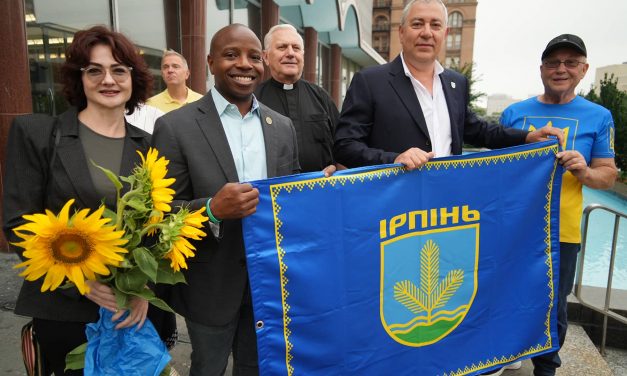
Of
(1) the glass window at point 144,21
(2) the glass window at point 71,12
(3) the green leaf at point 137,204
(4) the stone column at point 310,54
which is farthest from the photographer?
(4) the stone column at point 310,54

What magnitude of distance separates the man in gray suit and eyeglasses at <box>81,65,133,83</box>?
25 centimetres

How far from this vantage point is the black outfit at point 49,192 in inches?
64.7

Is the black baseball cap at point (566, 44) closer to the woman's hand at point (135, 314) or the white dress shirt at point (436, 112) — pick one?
the white dress shirt at point (436, 112)

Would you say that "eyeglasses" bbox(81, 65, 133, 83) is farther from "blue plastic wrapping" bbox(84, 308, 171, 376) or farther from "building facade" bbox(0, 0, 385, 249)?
"blue plastic wrapping" bbox(84, 308, 171, 376)

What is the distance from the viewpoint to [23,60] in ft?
14.6

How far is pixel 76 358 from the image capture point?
1.64 metres

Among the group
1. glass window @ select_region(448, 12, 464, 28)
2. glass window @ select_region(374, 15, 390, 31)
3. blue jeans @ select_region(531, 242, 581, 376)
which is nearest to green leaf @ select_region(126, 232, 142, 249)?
blue jeans @ select_region(531, 242, 581, 376)

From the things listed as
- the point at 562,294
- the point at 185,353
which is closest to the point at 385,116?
the point at 562,294

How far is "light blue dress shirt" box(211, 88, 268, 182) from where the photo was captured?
1964mm

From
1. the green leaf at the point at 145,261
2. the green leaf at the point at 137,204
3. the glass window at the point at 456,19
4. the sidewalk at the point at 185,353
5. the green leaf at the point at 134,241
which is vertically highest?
the glass window at the point at 456,19

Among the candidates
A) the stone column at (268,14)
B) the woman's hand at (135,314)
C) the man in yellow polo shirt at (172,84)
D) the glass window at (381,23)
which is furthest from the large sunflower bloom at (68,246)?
the glass window at (381,23)

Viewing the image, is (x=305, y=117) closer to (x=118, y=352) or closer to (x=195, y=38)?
(x=118, y=352)

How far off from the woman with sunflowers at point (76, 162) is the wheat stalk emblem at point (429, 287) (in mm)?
1224

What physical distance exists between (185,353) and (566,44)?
10.4 ft
